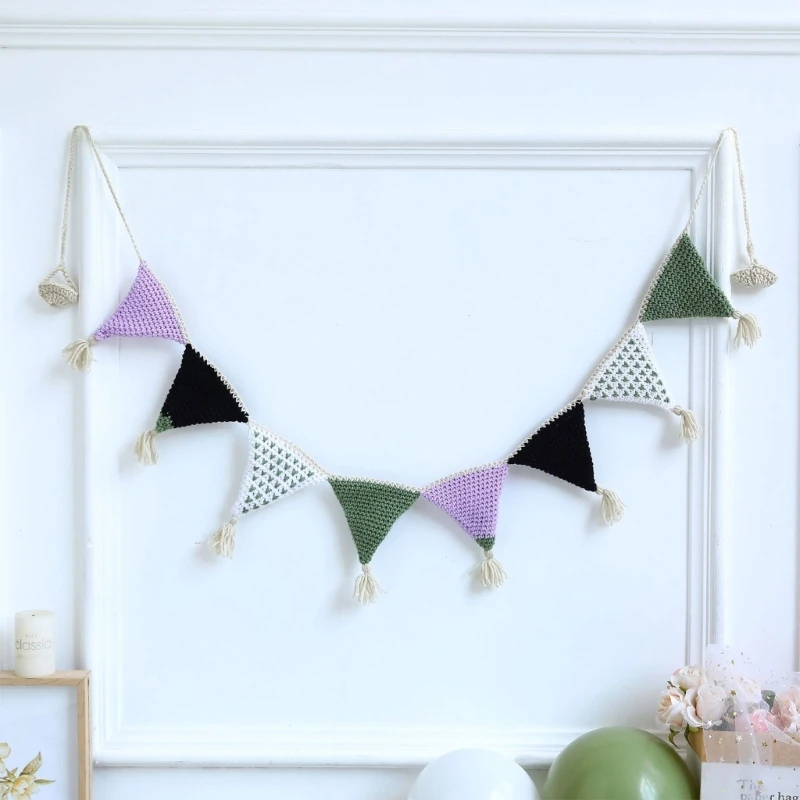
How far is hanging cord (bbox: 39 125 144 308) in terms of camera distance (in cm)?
113

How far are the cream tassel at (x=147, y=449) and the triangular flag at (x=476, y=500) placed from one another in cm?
44

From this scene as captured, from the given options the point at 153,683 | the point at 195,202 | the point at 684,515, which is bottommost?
the point at 153,683

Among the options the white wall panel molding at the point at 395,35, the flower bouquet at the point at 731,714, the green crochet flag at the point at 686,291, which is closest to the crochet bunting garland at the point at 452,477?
the green crochet flag at the point at 686,291

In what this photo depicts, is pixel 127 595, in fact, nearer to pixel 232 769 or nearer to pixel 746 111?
pixel 232 769

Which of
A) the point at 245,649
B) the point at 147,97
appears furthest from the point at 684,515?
the point at 147,97

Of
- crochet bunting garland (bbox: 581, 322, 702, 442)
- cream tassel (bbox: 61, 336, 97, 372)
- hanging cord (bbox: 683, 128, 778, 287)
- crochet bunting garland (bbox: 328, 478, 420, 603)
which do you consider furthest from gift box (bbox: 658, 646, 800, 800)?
cream tassel (bbox: 61, 336, 97, 372)

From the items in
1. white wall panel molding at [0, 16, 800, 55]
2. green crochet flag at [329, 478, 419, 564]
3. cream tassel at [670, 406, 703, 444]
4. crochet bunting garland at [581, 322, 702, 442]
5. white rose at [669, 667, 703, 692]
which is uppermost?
white wall panel molding at [0, 16, 800, 55]

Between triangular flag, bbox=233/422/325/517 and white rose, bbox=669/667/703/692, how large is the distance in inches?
24.3

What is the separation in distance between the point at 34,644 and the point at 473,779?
2.25 feet

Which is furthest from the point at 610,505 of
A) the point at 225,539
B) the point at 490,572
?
the point at 225,539

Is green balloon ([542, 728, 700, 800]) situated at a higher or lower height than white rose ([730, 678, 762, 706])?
lower

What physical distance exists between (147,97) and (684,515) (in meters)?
1.08

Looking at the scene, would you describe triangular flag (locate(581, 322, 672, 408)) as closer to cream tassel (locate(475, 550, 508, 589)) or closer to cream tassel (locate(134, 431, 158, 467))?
cream tassel (locate(475, 550, 508, 589))

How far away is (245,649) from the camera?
118cm
